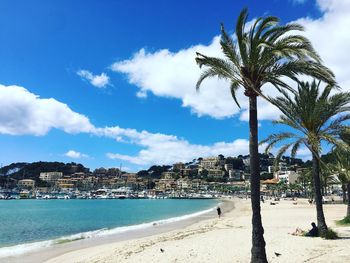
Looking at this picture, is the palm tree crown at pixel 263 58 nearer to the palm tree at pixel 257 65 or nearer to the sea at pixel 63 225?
the palm tree at pixel 257 65

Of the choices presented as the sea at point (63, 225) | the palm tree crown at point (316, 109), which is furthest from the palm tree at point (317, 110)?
the sea at point (63, 225)

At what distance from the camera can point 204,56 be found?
1321cm

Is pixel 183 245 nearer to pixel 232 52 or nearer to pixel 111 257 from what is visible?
pixel 111 257

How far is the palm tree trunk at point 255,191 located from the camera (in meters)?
12.1

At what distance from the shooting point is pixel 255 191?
1239 centimetres

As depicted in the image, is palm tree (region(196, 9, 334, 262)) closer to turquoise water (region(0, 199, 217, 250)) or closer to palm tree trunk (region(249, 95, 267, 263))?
palm tree trunk (region(249, 95, 267, 263))

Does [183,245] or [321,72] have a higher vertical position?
[321,72]

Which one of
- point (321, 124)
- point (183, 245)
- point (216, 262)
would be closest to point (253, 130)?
point (216, 262)

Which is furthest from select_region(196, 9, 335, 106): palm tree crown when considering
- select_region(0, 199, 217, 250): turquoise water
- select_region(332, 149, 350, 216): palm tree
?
select_region(0, 199, 217, 250): turquoise water

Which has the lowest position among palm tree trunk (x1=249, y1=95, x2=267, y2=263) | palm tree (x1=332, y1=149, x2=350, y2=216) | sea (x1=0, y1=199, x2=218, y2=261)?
sea (x1=0, y1=199, x2=218, y2=261)

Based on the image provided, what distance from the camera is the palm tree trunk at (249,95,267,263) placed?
478 inches

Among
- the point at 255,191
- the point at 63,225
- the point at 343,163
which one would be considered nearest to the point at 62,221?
the point at 63,225

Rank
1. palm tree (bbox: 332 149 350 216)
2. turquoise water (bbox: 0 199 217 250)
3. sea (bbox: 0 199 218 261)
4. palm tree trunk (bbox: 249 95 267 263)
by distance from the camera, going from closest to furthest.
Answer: palm tree trunk (bbox: 249 95 267 263)
palm tree (bbox: 332 149 350 216)
sea (bbox: 0 199 218 261)
turquoise water (bbox: 0 199 217 250)

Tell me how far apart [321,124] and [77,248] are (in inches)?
613
